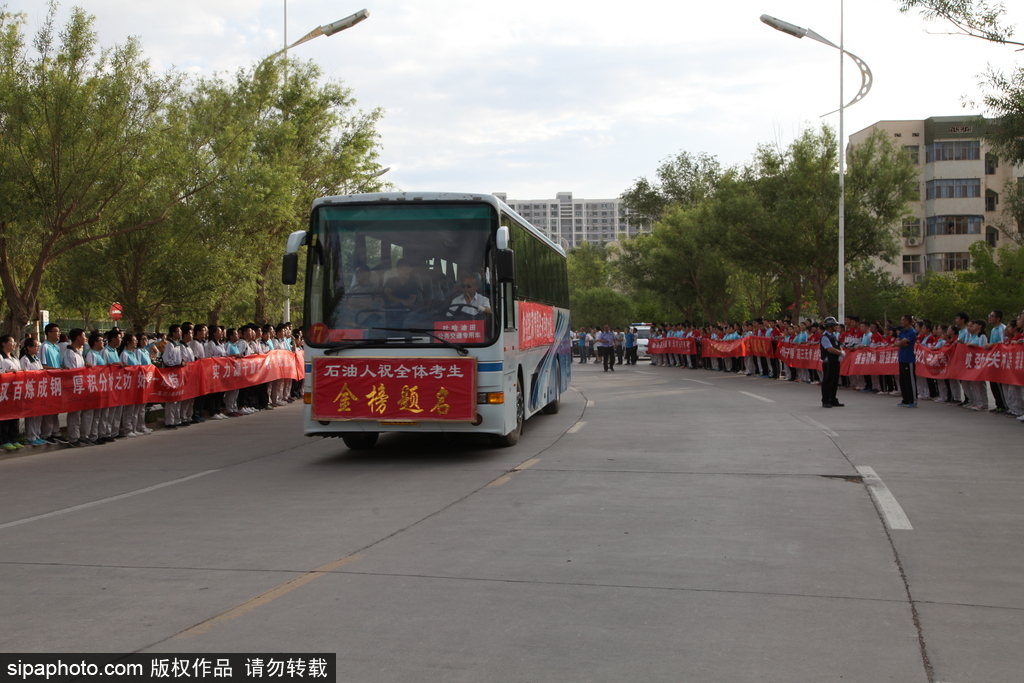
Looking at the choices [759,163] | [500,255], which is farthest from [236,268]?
[759,163]

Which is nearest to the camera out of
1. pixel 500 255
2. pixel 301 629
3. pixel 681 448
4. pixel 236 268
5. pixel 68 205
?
pixel 301 629

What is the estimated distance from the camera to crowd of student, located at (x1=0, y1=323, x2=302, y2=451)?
15244 millimetres

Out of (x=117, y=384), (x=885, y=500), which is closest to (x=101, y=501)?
(x=117, y=384)

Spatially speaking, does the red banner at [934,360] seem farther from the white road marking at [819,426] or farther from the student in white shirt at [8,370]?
the student in white shirt at [8,370]

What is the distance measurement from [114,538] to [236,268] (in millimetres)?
18275

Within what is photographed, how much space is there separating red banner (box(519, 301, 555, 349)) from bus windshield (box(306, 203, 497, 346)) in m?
1.94

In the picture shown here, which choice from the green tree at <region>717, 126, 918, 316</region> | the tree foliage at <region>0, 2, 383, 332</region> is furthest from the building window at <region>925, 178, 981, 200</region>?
the tree foliage at <region>0, 2, 383, 332</region>

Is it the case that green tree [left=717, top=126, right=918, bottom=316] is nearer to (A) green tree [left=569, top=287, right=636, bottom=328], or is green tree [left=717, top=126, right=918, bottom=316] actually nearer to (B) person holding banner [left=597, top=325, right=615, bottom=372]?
(B) person holding banner [left=597, top=325, right=615, bottom=372]

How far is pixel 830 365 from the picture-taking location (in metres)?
20.6

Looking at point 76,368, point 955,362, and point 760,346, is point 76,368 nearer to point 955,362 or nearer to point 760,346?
point 955,362

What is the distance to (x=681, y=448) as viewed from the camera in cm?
1341

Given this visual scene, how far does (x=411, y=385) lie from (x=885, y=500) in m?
5.70

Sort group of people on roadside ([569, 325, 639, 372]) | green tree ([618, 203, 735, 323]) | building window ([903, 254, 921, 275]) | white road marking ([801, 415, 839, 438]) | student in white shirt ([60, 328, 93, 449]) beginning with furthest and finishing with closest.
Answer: building window ([903, 254, 921, 275])
green tree ([618, 203, 735, 323])
group of people on roadside ([569, 325, 639, 372])
student in white shirt ([60, 328, 93, 449])
white road marking ([801, 415, 839, 438])

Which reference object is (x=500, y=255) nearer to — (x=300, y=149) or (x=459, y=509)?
(x=459, y=509)
